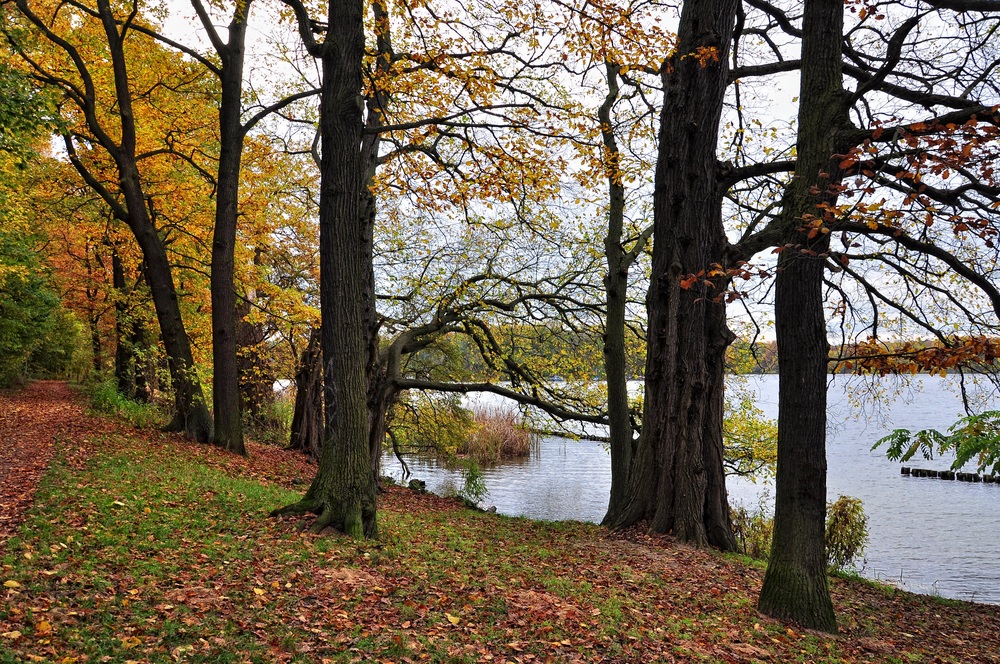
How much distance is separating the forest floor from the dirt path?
7 cm

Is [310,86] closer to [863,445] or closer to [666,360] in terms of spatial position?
[666,360]

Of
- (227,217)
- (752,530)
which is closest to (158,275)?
(227,217)

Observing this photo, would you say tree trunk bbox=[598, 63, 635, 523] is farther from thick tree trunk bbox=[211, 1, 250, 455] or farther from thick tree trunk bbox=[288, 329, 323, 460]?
thick tree trunk bbox=[288, 329, 323, 460]

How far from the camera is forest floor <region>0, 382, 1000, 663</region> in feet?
15.0

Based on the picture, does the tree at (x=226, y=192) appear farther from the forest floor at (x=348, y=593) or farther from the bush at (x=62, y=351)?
the bush at (x=62, y=351)

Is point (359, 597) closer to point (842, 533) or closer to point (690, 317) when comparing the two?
point (690, 317)

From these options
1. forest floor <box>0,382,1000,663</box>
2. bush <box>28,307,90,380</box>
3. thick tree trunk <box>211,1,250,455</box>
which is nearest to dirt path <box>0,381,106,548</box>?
forest floor <box>0,382,1000,663</box>

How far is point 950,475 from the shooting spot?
25.5 meters

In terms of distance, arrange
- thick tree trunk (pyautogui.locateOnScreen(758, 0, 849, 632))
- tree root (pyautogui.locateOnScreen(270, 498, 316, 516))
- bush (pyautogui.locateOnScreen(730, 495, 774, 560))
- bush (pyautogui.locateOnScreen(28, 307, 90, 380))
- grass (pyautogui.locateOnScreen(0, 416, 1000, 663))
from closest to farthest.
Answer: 1. grass (pyautogui.locateOnScreen(0, 416, 1000, 663))
2. thick tree trunk (pyautogui.locateOnScreen(758, 0, 849, 632))
3. tree root (pyautogui.locateOnScreen(270, 498, 316, 516))
4. bush (pyautogui.locateOnScreen(730, 495, 774, 560))
5. bush (pyautogui.locateOnScreen(28, 307, 90, 380))

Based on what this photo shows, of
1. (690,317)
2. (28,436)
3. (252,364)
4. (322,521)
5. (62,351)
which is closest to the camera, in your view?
A: (322,521)

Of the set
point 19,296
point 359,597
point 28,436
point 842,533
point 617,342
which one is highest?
point 19,296

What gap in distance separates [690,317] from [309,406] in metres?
12.3

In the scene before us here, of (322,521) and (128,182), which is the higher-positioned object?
(128,182)

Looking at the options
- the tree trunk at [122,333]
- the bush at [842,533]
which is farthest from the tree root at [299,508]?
the tree trunk at [122,333]
